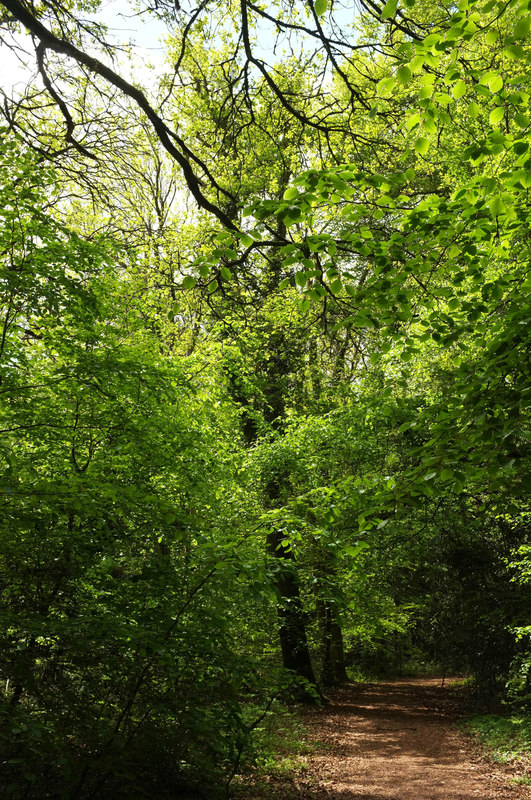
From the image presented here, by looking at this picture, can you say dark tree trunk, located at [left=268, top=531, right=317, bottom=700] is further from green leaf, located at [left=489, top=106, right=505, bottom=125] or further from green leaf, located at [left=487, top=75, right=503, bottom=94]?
green leaf, located at [left=487, top=75, right=503, bottom=94]

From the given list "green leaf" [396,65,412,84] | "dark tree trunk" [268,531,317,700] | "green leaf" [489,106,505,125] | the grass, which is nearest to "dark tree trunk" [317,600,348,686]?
"dark tree trunk" [268,531,317,700]

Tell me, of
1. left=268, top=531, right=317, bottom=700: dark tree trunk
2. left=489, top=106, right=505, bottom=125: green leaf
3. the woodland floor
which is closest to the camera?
left=489, top=106, right=505, bottom=125: green leaf

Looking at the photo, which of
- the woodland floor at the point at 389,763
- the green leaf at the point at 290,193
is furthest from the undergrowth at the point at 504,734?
the green leaf at the point at 290,193

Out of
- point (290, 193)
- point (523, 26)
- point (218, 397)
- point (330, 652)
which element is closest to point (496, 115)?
point (523, 26)

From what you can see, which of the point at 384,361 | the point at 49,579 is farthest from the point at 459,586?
the point at 49,579

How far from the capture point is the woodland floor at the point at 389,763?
Answer: 281 inches

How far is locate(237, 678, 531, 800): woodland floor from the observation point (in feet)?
23.4

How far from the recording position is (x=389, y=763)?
891 cm

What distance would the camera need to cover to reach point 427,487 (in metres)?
2.86

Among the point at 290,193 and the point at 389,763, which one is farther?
the point at 389,763

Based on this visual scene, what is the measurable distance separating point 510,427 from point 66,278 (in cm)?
423

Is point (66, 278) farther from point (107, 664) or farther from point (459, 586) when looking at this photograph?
point (459, 586)

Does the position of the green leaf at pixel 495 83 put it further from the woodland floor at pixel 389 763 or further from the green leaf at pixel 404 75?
the woodland floor at pixel 389 763

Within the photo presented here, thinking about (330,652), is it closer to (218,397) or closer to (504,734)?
(504,734)
